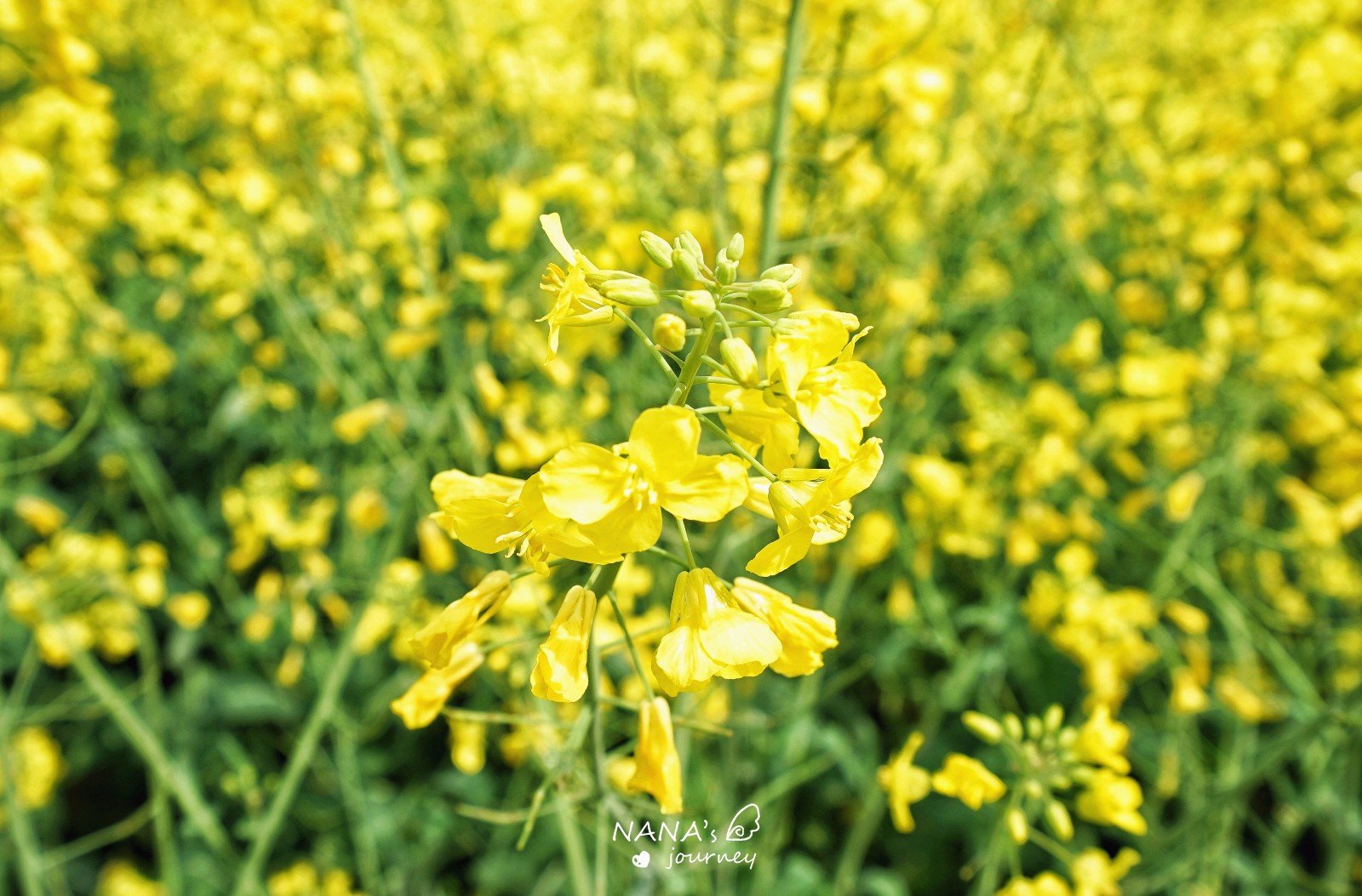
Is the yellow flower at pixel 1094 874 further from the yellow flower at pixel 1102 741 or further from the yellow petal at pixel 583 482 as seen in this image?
the yellow petal at pixel 583 482

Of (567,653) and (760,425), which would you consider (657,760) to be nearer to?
(567,653)

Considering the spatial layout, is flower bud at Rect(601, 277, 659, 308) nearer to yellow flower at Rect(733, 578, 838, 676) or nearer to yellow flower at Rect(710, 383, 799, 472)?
yellow flower at Rect(710, 383, 799, 472)

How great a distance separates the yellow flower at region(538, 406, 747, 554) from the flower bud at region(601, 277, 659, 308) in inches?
4.8

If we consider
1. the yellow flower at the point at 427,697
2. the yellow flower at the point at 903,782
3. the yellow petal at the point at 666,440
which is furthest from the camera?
the yellow flower at the point at 903,782

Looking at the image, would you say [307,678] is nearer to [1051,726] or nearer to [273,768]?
[273,768]

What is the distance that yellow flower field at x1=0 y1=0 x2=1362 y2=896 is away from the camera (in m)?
1.77

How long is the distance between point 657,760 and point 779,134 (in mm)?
1133

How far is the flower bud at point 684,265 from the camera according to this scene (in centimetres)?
84

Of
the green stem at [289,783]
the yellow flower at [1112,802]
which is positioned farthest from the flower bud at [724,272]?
the green stem at [289,783]

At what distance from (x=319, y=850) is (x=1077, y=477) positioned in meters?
2.27

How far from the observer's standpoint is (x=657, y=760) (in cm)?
93

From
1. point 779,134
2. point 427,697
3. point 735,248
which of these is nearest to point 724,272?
point 735,248

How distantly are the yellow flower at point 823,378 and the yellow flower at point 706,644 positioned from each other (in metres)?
0.18

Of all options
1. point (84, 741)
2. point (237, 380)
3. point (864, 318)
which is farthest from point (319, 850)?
point (864, 318)
